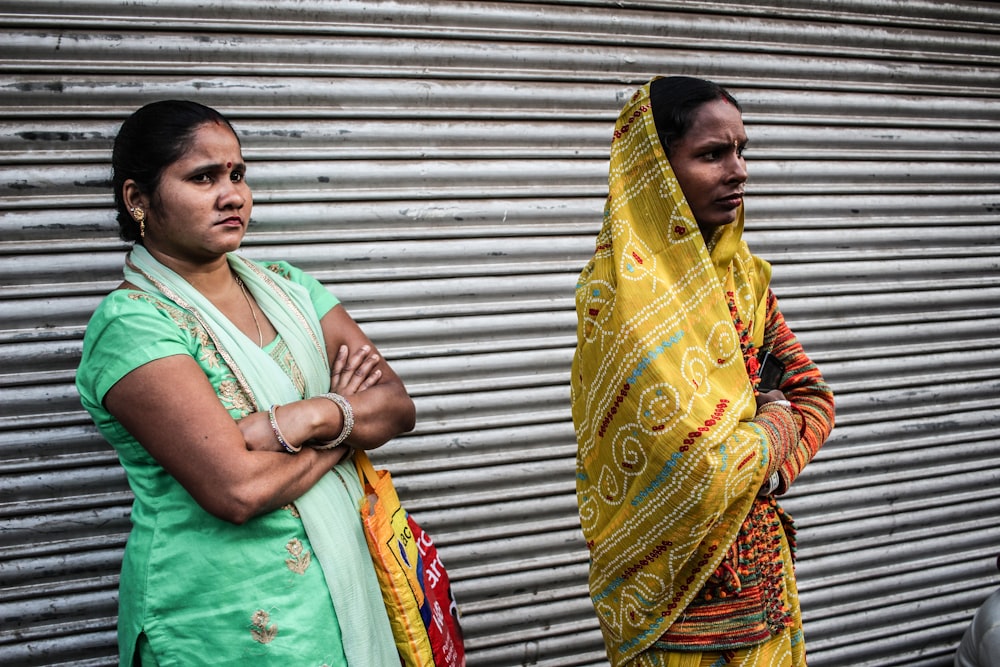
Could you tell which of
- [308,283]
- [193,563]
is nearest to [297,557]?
[193,563]

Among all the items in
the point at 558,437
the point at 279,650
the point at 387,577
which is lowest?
the point at 279,650

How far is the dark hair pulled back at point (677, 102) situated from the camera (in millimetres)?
1854

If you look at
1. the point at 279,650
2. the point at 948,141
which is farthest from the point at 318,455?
the point at 948,141

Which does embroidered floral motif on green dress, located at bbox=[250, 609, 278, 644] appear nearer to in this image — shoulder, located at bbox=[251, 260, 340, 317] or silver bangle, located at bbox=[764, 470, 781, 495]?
shoulder, located at bbox=[251, 260, 340, 317]

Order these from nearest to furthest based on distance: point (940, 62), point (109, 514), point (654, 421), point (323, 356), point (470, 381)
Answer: point (654, 421)
point (323, 356)
point (109, 514)
point (470, 381)
point (940, 62)

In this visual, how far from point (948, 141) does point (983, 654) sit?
231 centimetres

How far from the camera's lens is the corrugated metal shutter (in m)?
2.51

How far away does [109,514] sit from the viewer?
2604mm

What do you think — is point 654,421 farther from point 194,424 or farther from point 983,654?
point 983,654

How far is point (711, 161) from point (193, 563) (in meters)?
1.64

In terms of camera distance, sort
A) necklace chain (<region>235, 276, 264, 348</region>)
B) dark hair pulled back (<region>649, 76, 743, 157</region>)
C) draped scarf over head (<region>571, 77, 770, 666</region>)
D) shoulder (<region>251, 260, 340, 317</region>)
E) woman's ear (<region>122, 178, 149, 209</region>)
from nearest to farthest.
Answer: draped scarf over head (<region>571, 77, 770, 666</region>), dark hair pulled back (<region>649, 76, 743, 157</region>), woman's ear (<region>122, 178, 149, 209</region>), necklace chain (<region>235, 276, 264, 348</region>), shoulder (<region>251, 260, 340, 317</region>)

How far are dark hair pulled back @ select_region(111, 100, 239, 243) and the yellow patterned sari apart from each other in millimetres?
1135

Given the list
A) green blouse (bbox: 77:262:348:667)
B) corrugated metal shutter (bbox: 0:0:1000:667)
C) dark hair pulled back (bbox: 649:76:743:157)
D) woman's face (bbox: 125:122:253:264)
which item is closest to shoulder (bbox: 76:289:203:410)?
green blouse (bbox: 77:262:348:667)

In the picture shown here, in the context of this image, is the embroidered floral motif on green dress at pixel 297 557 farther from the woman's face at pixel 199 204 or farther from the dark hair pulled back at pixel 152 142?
the dark hair pulled back at pixel 152 142
